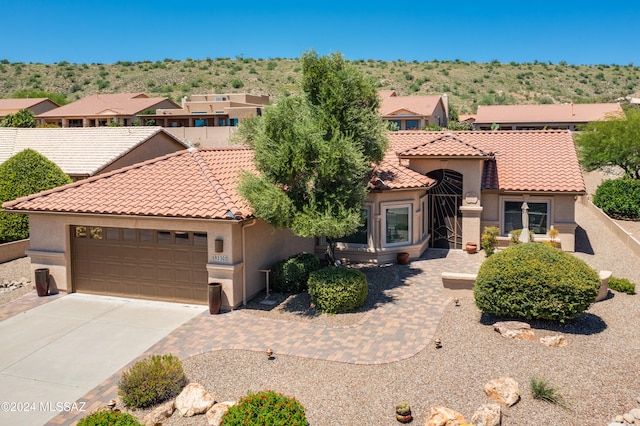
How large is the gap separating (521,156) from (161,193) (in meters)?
15.7

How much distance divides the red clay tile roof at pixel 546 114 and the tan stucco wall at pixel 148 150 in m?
37.3

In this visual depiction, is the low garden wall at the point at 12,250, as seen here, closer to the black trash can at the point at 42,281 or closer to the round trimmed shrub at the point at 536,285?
the black trash can at the point at 42,281

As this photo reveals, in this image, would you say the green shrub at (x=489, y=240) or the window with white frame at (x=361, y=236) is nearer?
the window with white frame at (x=361, y=236)

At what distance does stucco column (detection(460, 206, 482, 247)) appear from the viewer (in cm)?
2125

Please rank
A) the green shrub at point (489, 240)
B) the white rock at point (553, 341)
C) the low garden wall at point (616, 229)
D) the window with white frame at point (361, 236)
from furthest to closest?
the low garden wall at point (616, 229)
the green shrub at point (489, 240)
the window with white frame at point (361, 236)
the white rock at point (553, 341)

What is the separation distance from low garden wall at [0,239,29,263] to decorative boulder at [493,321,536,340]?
17095 millimetres

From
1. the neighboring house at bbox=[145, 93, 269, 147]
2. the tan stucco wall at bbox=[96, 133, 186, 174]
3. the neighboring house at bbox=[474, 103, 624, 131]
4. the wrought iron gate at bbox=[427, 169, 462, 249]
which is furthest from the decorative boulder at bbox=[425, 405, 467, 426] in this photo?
the neighboring house at bbox=[474, 103, 624, 131]

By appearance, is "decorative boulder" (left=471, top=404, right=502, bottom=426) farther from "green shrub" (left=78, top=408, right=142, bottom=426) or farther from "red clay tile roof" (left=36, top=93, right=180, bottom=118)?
"red clay tile roof" (left=36, top=93, right=180, bottom=118)

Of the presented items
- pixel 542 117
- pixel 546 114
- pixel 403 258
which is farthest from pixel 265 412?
pixel 546 114

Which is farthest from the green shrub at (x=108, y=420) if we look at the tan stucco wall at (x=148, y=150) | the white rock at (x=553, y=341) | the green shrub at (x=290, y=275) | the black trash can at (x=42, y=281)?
the tan stucco wall at (x=148, y=150)

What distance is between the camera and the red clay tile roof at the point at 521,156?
21.0 meters

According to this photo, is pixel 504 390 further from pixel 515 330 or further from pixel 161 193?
pixel 161 193

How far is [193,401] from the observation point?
926cm

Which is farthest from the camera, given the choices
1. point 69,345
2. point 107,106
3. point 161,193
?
point 107,106
